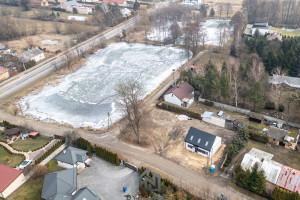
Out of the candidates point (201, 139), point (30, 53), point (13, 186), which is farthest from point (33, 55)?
point (201, 139)

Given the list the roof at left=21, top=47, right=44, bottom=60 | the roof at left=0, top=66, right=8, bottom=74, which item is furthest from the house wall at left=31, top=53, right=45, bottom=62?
the roof at left=0, top=66, right=8, bottom=74

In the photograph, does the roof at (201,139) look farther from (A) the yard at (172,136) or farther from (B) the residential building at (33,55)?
(B) the residential building at (33,55)

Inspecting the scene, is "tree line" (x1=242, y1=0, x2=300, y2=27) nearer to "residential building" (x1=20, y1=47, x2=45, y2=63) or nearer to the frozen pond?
the frozen pond

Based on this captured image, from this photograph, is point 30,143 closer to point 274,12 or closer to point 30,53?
point 30,53

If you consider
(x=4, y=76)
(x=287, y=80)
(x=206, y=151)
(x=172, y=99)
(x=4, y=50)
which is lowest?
(x=206, y=151)

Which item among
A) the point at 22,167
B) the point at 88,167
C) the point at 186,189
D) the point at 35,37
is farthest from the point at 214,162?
the point at 35,37

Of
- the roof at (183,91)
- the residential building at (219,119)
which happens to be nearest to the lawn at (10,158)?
the roof at (183,91)
